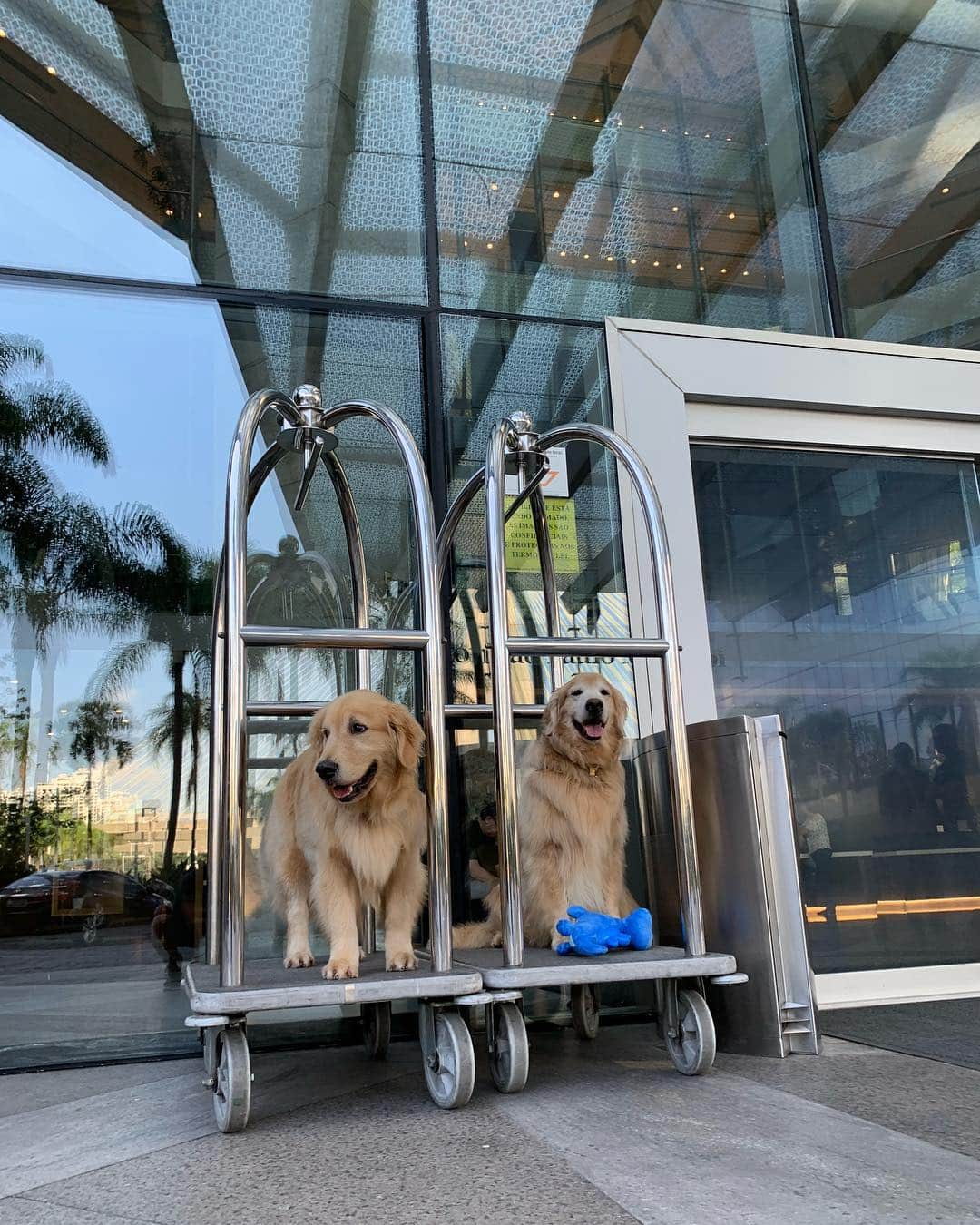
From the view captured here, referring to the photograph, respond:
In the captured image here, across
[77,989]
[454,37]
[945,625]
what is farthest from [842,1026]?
[454,37]

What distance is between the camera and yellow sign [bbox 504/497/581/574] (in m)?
4.44

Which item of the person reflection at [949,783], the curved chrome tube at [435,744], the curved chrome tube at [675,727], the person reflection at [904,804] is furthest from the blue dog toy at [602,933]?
the person reflection at [949,783]

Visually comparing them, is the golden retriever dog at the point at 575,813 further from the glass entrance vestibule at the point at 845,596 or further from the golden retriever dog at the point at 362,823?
the glass entrance vestibule at the point at 845,596

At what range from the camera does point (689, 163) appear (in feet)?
17.5

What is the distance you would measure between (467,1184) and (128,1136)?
3.43 feet

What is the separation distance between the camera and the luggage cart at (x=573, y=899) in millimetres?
2514

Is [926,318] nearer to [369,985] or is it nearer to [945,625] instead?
[945,625]

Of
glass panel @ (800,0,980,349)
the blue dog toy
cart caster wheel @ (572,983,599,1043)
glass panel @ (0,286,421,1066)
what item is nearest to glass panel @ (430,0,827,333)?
glass panel @ (800,0,980,349)

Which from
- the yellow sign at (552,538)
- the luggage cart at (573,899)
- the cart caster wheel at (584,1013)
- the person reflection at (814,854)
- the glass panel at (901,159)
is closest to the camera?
the luggage cart at (573,899)

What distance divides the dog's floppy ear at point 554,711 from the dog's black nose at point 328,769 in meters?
0.94

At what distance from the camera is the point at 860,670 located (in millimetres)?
4645

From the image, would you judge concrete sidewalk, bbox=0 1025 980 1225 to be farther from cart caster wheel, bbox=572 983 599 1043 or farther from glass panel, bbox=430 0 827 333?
glass panel, bbox=430 0 827 333

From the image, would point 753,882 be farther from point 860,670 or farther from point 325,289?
point 325,289

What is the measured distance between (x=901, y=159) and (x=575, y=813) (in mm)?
4686
